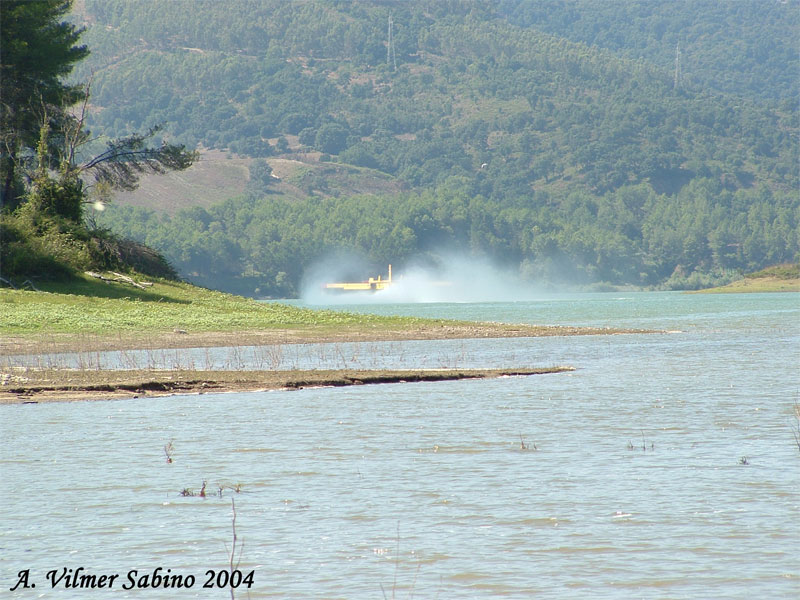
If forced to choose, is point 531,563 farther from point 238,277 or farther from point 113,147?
point 238,277

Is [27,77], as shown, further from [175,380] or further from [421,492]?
[421,492]

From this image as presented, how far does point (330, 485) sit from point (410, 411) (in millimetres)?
6335

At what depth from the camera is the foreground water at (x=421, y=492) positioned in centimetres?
944

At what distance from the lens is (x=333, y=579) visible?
9367 millimetres

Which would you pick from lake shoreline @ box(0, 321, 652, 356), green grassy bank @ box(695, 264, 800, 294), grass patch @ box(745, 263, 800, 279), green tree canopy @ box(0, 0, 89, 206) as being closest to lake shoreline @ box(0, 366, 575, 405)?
lake shoreline @ box(0, 321, 652, 356)

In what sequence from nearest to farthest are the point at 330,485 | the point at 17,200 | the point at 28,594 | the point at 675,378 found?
the point at 28,594, the point at 330,485, the point at 675,378, the point at 17,200

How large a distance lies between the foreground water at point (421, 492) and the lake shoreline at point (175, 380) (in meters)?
0.56

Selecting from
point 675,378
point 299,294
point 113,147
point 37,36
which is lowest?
point 299,294

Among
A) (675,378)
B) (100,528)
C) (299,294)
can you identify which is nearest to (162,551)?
(100,528)

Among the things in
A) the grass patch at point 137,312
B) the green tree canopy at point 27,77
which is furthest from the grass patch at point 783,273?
the grass patch at point 137,312

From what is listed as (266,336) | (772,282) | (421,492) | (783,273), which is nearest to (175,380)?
(421,492)

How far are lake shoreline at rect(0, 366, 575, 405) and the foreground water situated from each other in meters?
0.56

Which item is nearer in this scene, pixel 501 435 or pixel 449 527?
pixel 449 527

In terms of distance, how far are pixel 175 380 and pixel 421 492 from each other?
11.0 meters
